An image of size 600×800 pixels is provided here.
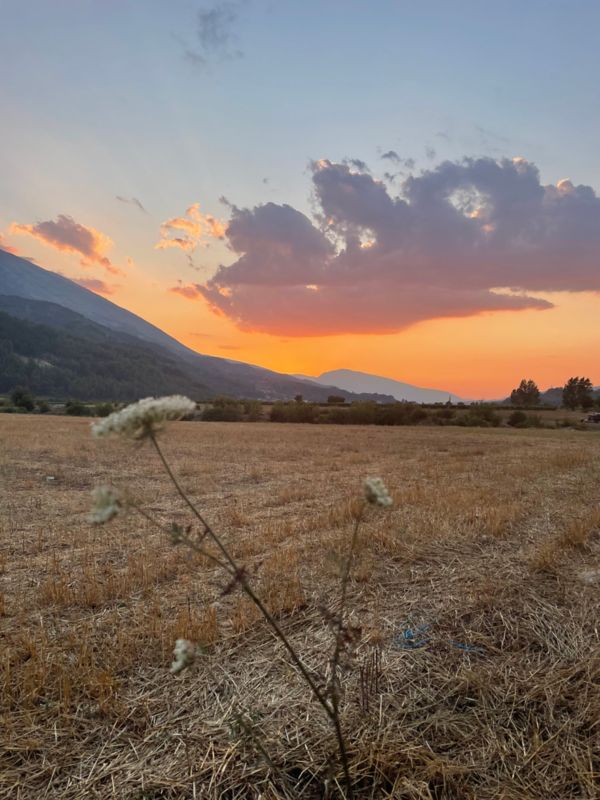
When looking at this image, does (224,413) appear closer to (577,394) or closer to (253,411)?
(253,411)

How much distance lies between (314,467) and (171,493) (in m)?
7.23

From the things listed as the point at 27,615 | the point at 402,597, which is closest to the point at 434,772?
the point at 402,597

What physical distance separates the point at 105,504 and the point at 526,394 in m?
136

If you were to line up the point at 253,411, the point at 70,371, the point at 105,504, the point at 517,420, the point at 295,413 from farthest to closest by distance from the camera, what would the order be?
the point at 70,371
the point at 295,413
the point at 253,411
the point at 517,420
the point at 105,504

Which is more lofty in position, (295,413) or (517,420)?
(517,420)

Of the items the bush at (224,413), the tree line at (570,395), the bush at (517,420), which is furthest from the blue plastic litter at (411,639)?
the tree line at (570,395)

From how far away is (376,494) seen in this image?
6.58 feet

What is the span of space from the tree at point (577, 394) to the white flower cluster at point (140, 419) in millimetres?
127650

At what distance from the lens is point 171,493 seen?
42.1ft

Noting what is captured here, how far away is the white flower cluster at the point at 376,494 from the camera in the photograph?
1.96 metres

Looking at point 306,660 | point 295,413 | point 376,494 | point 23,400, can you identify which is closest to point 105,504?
point 376,494

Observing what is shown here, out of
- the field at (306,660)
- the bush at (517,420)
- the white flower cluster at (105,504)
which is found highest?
the white flower cluster at (105,504)

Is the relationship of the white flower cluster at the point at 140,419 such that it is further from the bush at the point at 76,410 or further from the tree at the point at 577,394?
the tree at the point at 577,394

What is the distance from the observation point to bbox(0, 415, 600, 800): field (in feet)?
8.93
